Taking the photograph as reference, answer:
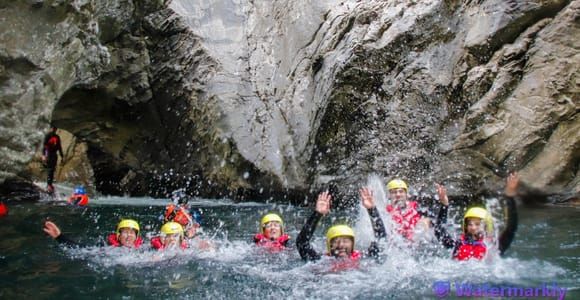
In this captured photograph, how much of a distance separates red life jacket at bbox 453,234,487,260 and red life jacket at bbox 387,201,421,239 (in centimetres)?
150

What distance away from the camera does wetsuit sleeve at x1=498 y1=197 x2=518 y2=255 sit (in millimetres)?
5949

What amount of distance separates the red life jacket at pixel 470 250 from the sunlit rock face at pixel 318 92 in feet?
16.5

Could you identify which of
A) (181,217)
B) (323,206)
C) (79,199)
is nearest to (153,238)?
(181,217)

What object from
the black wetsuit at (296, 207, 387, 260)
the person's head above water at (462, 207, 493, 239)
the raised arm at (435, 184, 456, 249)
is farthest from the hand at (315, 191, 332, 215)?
the person's head above water at (462, 207, 493, 239)

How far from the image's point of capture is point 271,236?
26.3 feet

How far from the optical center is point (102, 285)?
20.3 ft

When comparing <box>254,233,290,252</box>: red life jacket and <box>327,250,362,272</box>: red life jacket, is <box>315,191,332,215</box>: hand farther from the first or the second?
<box>254,233,290,252</box>: red life jacket

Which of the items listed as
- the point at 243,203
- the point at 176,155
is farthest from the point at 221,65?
the point at 243,203

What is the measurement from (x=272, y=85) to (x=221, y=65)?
143 centimetres

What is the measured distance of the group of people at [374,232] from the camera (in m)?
6.25

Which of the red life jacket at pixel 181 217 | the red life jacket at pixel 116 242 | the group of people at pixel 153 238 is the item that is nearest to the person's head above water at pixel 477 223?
the group of people at pixel 153 238

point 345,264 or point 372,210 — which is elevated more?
point 372,210

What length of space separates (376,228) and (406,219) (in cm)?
198

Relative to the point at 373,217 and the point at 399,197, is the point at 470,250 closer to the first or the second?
the point at 373,217
